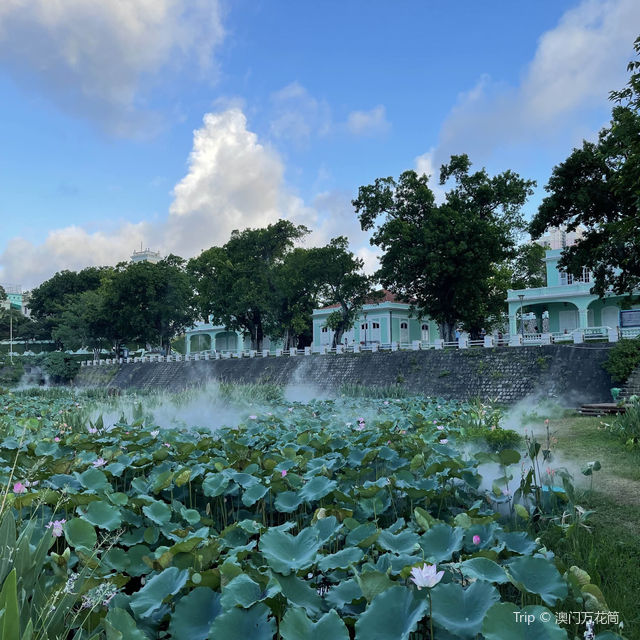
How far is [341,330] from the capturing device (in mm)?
30141

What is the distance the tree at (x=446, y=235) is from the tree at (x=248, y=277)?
355 inches

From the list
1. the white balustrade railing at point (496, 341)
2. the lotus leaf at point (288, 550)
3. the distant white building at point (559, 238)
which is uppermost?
the distant white building at point (559, 238)

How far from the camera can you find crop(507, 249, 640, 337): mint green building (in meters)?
25.2

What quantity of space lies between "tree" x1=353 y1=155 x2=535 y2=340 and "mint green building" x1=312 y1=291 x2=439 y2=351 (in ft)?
25.8

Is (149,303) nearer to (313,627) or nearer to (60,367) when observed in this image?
(60,367)

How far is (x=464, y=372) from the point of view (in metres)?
21.1

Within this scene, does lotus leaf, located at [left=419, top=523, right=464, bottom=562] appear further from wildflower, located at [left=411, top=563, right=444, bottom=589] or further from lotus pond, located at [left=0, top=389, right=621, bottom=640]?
wildflower, located at [left=411, top=563, right=444, bottom=589]

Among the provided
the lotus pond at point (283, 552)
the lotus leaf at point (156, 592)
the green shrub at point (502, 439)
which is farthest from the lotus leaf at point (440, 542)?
the green shrub at point (502, 439)

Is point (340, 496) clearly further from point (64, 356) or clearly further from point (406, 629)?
point (64, 356)

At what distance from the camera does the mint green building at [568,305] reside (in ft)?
82.8

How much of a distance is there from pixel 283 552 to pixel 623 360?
17.8 meters

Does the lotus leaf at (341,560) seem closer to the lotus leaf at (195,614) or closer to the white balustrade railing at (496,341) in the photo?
the lotus leaf at (195,614)

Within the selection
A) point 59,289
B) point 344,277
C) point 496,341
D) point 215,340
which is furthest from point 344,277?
point 59,289

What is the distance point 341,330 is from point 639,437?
22383 millimetres
